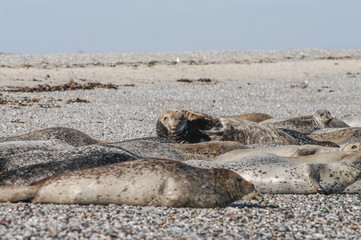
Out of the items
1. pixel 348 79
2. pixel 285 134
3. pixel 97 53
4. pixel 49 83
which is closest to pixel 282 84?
pixel 348 79

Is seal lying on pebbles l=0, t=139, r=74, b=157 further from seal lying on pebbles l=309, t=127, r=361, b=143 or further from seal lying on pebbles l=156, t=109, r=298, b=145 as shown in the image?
seal lying on pebbles l=309, t=127, r=361, b=143

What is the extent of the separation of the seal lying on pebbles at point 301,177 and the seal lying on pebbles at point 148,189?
1145 millimetres

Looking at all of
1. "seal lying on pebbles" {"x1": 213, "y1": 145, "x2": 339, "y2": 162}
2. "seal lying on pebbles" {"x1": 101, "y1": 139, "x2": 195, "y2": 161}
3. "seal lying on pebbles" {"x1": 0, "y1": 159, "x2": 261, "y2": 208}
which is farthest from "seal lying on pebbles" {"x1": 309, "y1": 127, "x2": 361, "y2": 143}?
"seal lying on pebbles" {"x1": 0, "y1": 159, "x2": 261, "y2": 208}

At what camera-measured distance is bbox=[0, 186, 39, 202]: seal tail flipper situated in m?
5.69

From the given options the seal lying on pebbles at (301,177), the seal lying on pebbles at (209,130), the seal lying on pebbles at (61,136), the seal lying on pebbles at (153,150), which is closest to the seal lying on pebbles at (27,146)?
the seal lying on pebbles at (153,150)

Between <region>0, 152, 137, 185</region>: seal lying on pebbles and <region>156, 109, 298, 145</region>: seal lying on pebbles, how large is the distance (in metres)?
3.70

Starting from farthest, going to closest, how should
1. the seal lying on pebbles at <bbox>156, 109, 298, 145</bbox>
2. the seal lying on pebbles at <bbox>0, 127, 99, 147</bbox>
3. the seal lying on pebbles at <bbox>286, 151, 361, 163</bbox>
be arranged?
1. the seal lying on pebbles at <bbox>156, 109, 298, 145</bbox>
2. the seal lying on pebbles at <bbox>0, 127, 99, 147</bbox>
3. the seal lying on pebbles at <bbox>286, 151, 361, 163</bbox>

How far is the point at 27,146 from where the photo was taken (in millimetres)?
8047

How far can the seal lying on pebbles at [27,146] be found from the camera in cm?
778

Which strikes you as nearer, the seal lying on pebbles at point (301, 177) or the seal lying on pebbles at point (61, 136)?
the seal lying on pebbles at point (301, 177)

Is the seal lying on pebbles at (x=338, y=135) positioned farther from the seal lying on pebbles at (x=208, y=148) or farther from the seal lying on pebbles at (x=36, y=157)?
the seal lying on pebbles at (x=36, y=157)

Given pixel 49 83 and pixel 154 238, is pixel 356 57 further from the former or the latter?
pixel 154 238

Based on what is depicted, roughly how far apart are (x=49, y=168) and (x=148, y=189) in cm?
132

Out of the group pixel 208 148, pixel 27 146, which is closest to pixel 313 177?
pixel 208 148
